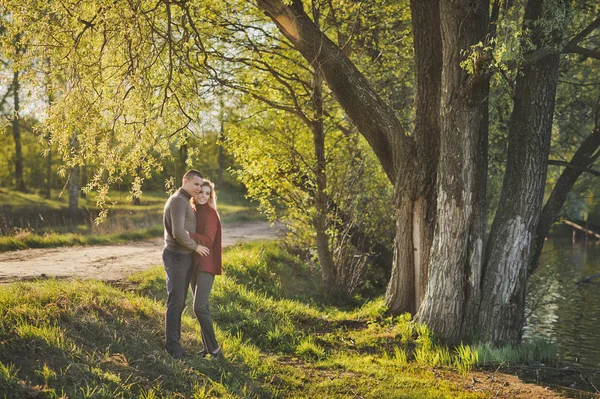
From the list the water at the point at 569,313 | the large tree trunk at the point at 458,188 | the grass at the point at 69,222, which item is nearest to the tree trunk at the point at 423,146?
the large tree trunk at the point at 458,188

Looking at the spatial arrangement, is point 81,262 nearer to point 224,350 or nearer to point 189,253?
point 224,350

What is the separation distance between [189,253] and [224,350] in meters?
1.52

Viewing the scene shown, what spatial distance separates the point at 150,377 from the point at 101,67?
4.89 m

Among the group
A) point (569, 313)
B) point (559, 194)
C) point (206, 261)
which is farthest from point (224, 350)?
point (569, 313)

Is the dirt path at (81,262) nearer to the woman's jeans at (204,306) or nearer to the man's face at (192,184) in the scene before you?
the woman's jeans at (204,306)

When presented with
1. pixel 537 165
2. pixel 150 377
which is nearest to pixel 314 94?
pixel 537 165

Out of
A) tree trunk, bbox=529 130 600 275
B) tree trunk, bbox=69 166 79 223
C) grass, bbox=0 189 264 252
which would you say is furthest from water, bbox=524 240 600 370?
tree trunk, bbox=69 166 79 223

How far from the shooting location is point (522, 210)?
8.75 metres

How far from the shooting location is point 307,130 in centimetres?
1264

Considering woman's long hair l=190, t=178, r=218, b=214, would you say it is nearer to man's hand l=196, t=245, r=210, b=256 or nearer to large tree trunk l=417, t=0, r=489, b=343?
man's hand l=196, t=245, r=210, b=256

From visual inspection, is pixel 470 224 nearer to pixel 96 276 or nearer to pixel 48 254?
pixel 96 276

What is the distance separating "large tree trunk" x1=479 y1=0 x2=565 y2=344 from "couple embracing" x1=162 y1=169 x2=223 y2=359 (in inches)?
172

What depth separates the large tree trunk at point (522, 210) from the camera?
8703 mm

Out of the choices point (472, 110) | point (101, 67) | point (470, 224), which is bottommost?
point (470, 224)
